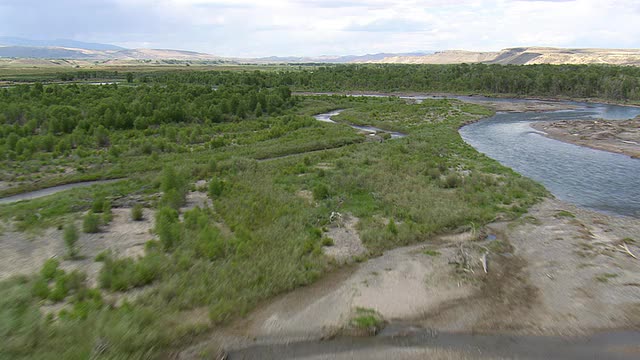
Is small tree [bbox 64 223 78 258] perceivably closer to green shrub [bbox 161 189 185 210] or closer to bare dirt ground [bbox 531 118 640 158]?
green shrub [bbox 161 189 185 210]

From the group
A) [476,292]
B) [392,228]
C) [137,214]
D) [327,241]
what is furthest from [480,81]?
[476,292]

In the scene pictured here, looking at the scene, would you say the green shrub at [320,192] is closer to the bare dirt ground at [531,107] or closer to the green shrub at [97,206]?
the green shrub at [97,206]

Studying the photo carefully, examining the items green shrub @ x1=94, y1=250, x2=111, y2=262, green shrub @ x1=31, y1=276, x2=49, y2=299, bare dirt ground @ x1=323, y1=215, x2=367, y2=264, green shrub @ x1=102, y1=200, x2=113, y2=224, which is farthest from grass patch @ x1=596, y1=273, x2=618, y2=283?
green shrub @ x1=102, y1=200, x2=113, y2=224

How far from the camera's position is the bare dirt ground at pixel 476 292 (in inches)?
480

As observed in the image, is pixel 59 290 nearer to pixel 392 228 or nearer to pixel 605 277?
pixel 392 228

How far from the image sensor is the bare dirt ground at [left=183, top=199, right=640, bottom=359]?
480 inches

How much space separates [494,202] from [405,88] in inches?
3269

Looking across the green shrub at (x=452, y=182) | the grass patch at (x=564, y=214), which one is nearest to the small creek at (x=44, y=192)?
the green shrub at (x=452, y=182)

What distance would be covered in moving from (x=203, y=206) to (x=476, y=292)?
12.8 m

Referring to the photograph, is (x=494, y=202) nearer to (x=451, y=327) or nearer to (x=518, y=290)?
(x=518, y=290)

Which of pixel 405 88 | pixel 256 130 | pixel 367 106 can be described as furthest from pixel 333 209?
pixel 405 88

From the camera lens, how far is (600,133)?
44.3 m

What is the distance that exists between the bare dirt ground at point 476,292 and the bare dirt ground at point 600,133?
25003 millimetres

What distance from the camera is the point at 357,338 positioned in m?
11.8
